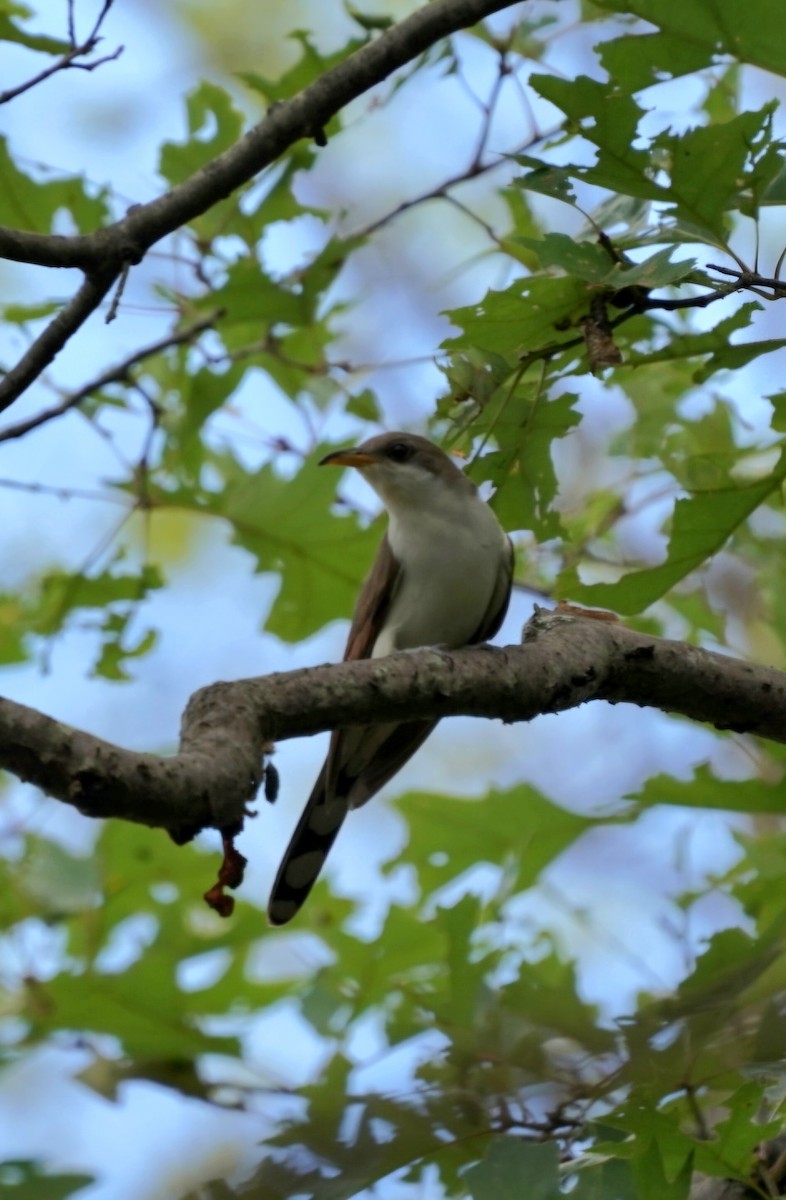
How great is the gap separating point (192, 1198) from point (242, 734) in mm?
1659

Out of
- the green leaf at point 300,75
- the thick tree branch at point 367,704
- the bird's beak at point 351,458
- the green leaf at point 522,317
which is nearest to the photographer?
the thick tree branch at point 367,704

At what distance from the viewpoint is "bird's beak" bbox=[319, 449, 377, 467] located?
675 centimetres

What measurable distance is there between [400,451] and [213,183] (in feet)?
8.36

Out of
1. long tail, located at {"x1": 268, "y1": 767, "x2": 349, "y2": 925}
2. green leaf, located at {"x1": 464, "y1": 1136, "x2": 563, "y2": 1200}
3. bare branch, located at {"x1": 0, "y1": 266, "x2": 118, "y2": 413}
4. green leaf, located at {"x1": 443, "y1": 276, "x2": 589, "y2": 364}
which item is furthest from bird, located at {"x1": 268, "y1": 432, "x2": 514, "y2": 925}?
green leaf, located at {"x1": 464, "y1": 1136, "x2": 563, "y2": 1200}

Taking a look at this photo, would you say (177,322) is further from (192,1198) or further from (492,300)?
(192,1198)

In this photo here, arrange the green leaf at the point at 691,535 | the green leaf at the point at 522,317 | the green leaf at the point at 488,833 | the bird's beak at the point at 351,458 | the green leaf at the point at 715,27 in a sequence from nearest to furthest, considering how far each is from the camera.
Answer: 1. the green leaf at the point at 715,27
2. the green leaf at the point at 522,317
3. the green leaf at the point at 691,535
4. the green leaf at the point at 488,833
5. the bird's beak at the point at 351,458

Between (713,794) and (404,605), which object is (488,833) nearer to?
(404,605)

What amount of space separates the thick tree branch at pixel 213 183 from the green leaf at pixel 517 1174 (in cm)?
262

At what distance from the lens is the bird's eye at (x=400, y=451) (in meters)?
6.88

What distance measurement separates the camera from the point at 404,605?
21.1 ft

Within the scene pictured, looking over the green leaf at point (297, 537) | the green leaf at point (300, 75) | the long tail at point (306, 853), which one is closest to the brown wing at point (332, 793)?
the long tail at point (306, 853)

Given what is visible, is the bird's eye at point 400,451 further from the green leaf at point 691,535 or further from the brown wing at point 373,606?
the green leaf at point 691,535

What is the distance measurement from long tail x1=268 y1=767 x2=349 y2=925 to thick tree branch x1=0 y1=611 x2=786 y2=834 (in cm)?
217

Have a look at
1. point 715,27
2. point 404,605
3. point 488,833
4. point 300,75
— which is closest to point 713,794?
point 488,833
